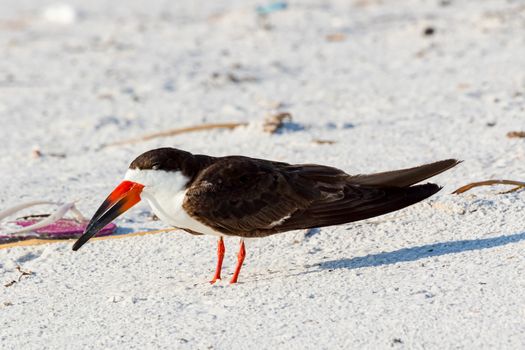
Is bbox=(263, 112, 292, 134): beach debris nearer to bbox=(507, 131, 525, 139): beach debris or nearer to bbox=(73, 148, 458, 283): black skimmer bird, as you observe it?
bbox=(507, 131, 525, 139): beach debris

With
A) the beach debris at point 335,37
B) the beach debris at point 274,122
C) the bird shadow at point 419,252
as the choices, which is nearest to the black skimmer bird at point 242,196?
the bird shadow at point 419,252

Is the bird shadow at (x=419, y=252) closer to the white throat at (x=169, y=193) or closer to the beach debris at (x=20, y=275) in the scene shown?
the white throat at (x=169, y=193)

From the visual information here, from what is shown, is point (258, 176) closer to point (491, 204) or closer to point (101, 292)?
point (101, 292)

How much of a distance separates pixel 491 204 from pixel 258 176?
1.17m

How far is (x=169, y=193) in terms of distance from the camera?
154 inches

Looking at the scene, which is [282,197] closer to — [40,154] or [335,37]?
[40,154]

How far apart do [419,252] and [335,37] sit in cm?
595

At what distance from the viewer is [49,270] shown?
4219 mm

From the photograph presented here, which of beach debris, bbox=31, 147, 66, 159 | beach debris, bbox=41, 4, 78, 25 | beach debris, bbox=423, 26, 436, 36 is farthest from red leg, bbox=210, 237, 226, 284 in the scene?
beach debris, bbox=41, 4, 78, 25

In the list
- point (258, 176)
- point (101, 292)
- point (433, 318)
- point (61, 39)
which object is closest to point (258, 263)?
point (258, 176)

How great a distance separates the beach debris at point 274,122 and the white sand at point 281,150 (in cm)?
9

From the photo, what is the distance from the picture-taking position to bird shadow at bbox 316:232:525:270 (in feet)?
13.0

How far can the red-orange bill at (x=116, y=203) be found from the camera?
12.8 feet

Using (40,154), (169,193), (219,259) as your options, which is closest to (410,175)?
(219,259)
